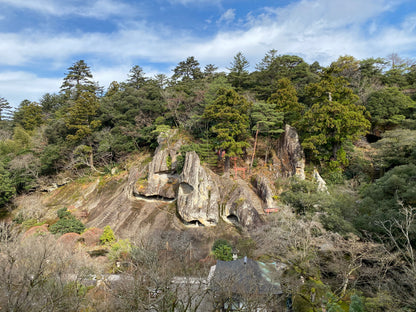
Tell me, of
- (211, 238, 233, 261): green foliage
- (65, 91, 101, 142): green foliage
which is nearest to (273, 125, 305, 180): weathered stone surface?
(211, 238, 233, 261): green foliage

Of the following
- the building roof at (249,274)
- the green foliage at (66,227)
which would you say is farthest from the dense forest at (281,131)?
the green foliage at (66,227)

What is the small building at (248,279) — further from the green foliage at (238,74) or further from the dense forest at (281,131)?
the green foliage at (238,74)

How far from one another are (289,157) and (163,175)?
13108 millimetres

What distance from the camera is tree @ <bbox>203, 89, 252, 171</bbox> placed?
2105 cm

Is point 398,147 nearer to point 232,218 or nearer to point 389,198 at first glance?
point 389,198

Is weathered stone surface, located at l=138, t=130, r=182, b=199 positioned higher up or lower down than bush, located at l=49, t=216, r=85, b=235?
higher up

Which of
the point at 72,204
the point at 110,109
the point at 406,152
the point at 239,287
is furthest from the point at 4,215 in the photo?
the point at 406,152

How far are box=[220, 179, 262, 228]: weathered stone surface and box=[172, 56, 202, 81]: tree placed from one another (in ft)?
86.7

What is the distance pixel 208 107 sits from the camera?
22.4 meters

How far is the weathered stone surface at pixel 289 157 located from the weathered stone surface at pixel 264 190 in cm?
229

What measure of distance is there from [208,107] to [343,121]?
12.8m

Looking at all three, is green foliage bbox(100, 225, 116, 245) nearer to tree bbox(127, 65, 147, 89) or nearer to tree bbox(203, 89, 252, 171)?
tree bbox(203, 89, 252, 171)

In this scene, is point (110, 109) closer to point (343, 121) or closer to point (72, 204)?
point (72, 204)

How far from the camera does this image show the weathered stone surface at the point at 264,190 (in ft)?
64.1
